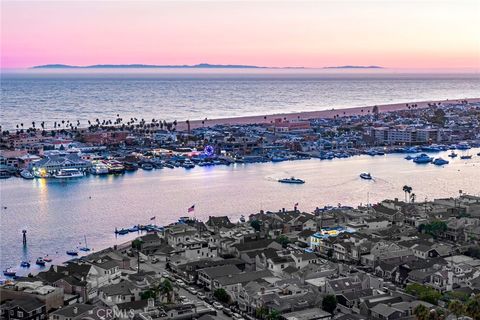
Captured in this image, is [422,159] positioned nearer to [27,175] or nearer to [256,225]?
[256,225]

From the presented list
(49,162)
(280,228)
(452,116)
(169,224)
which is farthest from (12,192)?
(452,116)

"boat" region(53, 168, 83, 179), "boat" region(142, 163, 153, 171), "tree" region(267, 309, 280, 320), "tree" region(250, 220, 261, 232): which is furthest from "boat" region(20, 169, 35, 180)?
"tree" region(267, 309, 280, 320)

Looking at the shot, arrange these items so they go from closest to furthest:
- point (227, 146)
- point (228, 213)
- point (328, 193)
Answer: point (228, 213), point (328, 193), point (227, 146)

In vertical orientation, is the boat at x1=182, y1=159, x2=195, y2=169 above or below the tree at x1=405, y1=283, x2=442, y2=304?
below

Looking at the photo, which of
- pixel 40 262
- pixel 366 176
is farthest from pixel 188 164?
pixel 40 262

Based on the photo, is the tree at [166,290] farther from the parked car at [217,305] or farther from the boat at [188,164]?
the boat at [188,164]

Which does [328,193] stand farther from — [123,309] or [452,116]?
[452,116]

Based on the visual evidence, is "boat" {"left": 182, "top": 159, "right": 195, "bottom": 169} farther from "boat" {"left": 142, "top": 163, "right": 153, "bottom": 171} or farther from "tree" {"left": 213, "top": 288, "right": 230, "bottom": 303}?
"tree" {"left": 213, "top": 288, "right": 230, "bottom": 303}
